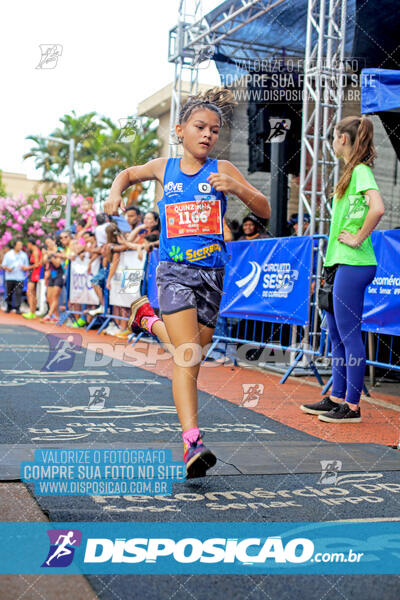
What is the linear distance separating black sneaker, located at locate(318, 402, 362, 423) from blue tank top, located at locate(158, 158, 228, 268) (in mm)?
1941

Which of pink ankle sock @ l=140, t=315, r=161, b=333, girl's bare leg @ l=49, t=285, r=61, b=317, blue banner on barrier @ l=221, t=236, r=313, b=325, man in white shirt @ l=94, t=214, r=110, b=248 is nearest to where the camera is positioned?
pink ankle sock @ l=140, t=315, r=161, b=333

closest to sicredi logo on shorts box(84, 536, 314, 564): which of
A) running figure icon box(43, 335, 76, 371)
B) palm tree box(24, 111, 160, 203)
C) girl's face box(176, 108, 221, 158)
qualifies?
girl's face box(176, 108, 221, 158)

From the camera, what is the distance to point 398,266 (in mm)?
5691

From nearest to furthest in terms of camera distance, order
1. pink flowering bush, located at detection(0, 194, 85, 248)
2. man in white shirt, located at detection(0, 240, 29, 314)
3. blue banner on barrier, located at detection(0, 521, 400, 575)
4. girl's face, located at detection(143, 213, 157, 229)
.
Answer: blue banner on barrier, located at detection(0, 521, 400, 575) → girl's face, located at detection(143, 213, 157, 229) → man in white shirt, located at detection(0, 240, 29, 314) → pink flowering bush, located at detection(0, 194, 85, 248)

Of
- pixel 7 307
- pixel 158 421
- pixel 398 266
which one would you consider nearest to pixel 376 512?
pixel 158 421

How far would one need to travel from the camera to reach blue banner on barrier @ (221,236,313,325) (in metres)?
6.94

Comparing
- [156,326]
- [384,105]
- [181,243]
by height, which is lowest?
[156,326]

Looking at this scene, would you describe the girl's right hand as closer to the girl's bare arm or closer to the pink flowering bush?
the girl's bare arm

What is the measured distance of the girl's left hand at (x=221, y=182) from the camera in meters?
3.25

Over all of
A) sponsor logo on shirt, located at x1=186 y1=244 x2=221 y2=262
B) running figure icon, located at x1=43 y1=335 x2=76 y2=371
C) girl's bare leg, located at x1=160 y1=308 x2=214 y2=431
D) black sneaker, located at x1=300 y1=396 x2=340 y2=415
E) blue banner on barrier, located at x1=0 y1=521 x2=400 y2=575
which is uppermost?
sponsor logo on shirt, located at x1=186 y1=244 x2=221 y2=262

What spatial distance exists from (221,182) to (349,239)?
5.99 ft

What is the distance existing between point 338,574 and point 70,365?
5.72 metres

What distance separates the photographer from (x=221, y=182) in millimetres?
3248

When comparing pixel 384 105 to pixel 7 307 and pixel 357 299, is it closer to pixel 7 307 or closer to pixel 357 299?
pixel 357 299
